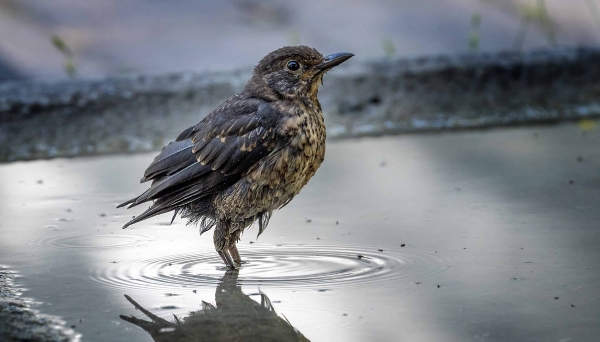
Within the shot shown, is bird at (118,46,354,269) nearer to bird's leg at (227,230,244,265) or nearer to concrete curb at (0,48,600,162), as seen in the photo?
bird's leg at (227,230,244,265)

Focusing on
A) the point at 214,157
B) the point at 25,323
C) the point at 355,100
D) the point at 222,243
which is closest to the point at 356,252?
the point at 222,243

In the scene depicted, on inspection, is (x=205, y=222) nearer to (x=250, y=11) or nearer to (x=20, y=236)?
(x=20, y=236)

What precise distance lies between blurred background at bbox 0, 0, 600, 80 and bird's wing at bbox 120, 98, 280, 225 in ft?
15.6

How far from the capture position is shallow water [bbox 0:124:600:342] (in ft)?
10.3

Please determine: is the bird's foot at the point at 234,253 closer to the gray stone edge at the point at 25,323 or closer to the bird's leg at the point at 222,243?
Result: the bird's leg at the point at 222,243

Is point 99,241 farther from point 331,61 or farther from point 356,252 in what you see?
point 331,61

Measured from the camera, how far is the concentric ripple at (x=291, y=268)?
143 inches

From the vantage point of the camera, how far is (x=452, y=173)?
5.40 metres

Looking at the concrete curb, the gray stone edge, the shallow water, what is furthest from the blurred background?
the gray stone edge

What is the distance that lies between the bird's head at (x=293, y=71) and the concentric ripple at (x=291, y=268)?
0.73 metres

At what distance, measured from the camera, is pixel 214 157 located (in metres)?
4.04

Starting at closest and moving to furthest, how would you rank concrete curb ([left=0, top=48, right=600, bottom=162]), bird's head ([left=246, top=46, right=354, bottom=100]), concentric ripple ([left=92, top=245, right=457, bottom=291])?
concentric ripple ([left=92, top=245, right=457, bottom=291])
bird's head ([left=246, top=46, right=354, bottom=100])
concrete curb ([left=0, top=48, right=600, bottom=162])

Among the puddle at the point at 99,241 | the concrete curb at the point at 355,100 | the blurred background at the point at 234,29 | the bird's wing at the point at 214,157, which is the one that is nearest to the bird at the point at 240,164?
the bird's wing at the point at 214,157

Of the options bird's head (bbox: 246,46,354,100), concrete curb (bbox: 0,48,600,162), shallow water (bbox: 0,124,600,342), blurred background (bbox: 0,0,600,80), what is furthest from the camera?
blurred background (bbox: 0,0,600,80)
